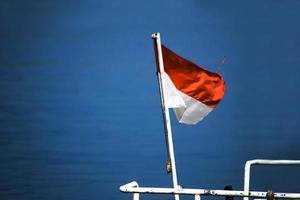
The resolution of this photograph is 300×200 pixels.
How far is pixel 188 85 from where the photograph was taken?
7.77 ft

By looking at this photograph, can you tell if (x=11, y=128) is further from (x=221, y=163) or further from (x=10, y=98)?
(x=221, y=163)

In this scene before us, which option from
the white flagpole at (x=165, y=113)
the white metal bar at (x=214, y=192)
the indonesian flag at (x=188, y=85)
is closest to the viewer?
the white metal bar at (x=214, y=192)

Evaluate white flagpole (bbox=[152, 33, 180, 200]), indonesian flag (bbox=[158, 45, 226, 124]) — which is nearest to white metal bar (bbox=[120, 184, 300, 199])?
white flagpole (bbox=[152, 33, 180, 200])

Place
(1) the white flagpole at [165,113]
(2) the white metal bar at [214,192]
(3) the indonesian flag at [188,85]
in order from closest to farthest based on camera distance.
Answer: (2) the white metal bar at [214,192], (1) the white flagpole at [165,113], (3) the indonesian flag at [188,85]

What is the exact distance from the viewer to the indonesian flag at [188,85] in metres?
2.36

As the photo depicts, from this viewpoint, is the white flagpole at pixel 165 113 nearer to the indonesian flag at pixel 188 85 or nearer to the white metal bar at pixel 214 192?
the indonesian flag at pixel 188 85

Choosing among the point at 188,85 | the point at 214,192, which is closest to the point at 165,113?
the point at 188,85

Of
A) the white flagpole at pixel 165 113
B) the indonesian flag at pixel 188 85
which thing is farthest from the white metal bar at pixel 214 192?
the indonesian flag at pixel 188 85

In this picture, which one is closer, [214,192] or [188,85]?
[214,192]

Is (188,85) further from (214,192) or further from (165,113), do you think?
(214,192)

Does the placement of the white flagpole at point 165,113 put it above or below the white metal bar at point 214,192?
above

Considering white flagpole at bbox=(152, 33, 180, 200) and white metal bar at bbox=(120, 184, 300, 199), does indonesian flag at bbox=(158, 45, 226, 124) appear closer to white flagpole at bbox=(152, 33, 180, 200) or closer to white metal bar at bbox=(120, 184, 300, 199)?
white flagpole at bbox=(152, 33, 180, 200)

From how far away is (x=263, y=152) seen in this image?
3695 mm

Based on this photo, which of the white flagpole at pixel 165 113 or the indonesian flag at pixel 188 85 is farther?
the indonesian flag at pixel 188 85
